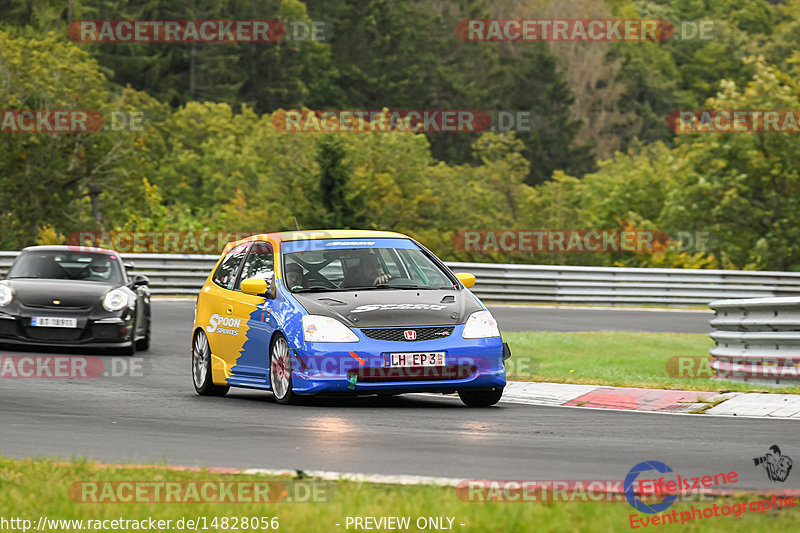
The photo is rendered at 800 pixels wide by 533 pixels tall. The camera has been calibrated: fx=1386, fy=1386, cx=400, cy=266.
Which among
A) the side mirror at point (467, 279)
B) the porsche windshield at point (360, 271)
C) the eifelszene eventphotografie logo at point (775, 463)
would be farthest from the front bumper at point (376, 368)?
the eifelszene eventphotografie logo at point (775, 463)

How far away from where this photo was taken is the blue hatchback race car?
1178 centimetres

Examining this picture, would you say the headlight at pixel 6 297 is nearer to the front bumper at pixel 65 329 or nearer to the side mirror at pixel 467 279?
the front bumper at pixel 65 329

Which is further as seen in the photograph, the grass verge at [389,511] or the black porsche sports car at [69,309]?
the black porsche sports car at [69,309]

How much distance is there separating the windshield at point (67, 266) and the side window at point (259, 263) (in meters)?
5.80

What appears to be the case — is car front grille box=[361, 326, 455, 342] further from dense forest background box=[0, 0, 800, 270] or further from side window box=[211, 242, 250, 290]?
dense forest background box=[0, 0, 800, 270]

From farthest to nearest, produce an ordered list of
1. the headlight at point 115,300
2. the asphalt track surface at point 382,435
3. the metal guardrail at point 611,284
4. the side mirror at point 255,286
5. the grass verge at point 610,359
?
the metal guardrail at point 611,284 → the headlight at point 115,300 → the grass verge at point 610,359 → the side mirror at point 255,286 → the asphalt track surface at point 382,435

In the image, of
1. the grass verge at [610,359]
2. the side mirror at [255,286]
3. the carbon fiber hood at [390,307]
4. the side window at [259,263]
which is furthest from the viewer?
the grass verge at [610,359]

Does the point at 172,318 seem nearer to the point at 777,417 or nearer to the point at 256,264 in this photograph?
the point at 256,264

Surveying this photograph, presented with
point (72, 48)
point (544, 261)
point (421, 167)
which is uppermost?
→ point (72, 48)

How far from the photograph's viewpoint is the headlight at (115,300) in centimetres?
1812

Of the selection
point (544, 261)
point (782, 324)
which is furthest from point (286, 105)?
point (782, 324)

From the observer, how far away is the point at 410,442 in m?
9.48

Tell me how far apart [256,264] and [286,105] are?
87.4 metres

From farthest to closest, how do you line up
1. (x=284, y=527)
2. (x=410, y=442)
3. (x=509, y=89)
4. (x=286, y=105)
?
(x=509, y=89), (x=286, y=105), (x=410, y=442), (x=284, y=527)
